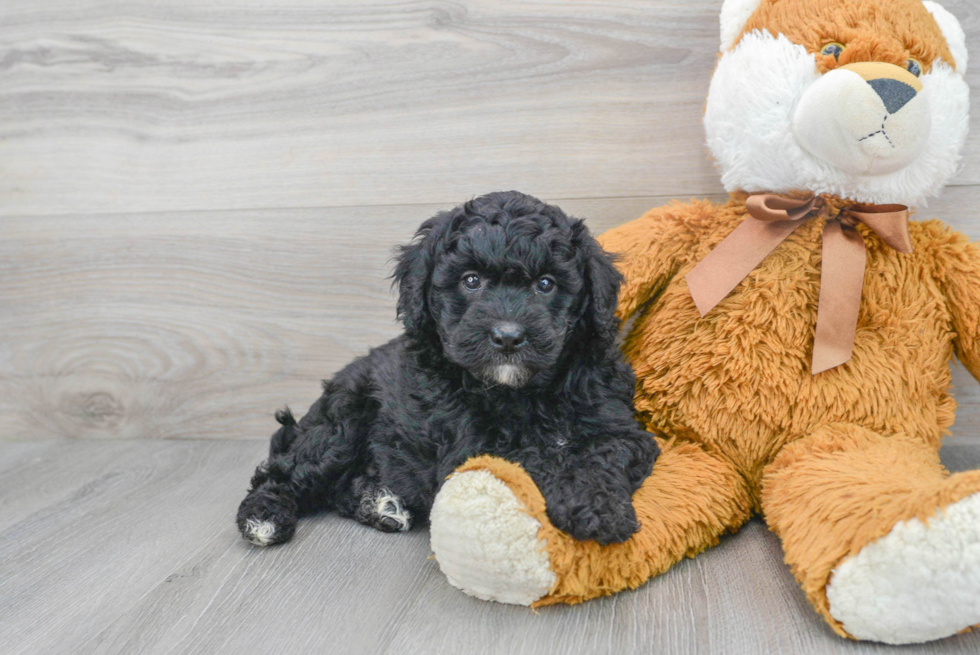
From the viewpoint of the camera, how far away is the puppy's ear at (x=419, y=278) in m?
1.33

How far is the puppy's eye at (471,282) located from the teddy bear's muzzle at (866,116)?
2.09 feet

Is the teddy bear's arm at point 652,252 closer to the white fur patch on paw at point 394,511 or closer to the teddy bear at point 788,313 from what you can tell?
the teddy bear at point 788,313

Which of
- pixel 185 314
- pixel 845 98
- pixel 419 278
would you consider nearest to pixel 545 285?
pixel 419 278

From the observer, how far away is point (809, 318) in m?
1.40

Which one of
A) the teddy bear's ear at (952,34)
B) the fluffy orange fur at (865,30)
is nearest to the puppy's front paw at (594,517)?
the fluffy orange fur at (865,30)

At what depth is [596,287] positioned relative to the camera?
1.31m

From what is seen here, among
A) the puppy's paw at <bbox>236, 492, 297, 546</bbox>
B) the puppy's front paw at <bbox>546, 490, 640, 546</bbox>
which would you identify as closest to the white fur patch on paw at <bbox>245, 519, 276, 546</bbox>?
the puppy's paw at <bbox>236, 492, 297, 546</bbox>

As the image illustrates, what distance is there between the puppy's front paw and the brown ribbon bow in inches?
17.8

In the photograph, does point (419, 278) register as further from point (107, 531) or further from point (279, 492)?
A: point (107, 531)

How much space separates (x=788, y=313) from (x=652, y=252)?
286 millimetres

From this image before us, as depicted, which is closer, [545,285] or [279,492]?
[545,285]

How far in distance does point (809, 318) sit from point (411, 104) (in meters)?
1.11

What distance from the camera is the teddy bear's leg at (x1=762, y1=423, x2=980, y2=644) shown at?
3.15 ft

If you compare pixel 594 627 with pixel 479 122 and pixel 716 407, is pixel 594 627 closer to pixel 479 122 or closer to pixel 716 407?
pixel 716 407
